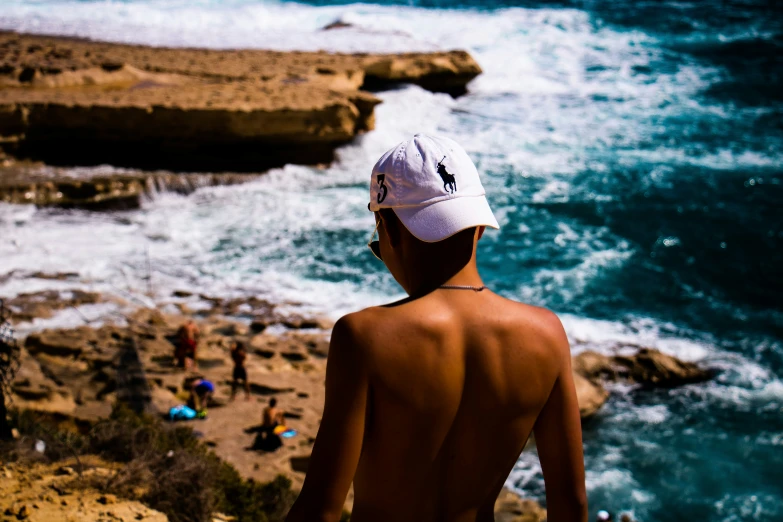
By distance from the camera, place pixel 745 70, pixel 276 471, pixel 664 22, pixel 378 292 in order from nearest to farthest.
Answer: pixel 276 471 < pixel 378 292 < pixel 745 70 < pixel 664 22

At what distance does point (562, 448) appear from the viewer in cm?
185

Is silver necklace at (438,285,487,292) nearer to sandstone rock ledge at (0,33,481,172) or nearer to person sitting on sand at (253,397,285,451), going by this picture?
person sitting on sand at (253,397,285,451)

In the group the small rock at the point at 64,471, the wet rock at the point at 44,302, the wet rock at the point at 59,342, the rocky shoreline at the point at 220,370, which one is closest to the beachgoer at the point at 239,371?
the rocky shoreline at the point at 220,370

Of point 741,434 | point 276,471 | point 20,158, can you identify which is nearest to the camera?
point 276,471

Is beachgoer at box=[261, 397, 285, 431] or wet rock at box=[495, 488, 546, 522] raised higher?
beachgoer at box=[261, 397, 285, 431]

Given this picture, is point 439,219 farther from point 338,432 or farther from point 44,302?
point 44,302

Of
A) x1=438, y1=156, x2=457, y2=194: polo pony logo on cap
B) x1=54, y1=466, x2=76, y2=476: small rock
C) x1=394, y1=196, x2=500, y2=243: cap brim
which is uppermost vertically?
x1=438, y1=156, x2=457, y2=194: polo pony logo on cap

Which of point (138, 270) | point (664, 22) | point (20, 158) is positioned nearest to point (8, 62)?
point (20, 158)

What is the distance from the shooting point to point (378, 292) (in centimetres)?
1309

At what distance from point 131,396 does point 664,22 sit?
95.9 ft

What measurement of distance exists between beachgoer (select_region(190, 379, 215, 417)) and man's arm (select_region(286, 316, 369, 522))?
305 inches

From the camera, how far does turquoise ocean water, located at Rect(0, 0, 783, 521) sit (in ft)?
32.5

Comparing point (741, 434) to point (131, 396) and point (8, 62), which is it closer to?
point (131, 396)

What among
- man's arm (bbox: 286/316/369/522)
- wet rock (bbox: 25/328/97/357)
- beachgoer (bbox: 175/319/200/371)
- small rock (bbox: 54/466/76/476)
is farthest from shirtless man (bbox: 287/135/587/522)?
wet rock (bbox: 25/328/97/357)
